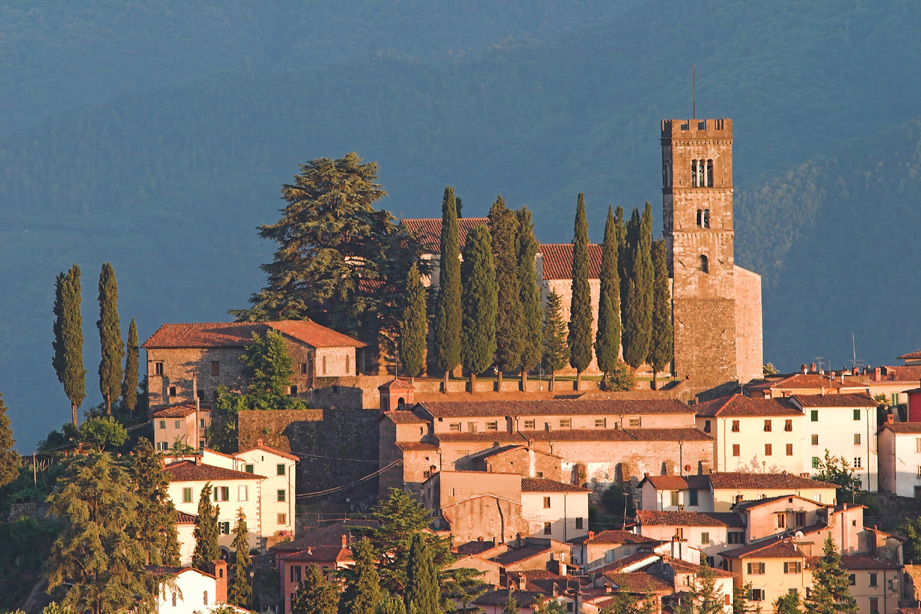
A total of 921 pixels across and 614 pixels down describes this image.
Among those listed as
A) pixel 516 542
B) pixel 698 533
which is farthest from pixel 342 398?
pixel 698 533

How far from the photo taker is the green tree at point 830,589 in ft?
178

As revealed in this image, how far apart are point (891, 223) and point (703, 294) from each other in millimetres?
119369

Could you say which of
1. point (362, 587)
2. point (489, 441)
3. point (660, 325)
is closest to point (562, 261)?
point (660, 325)

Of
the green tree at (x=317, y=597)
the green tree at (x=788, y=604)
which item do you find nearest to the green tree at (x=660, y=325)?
the green tree at (x=788, y=604)

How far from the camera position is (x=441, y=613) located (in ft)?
160

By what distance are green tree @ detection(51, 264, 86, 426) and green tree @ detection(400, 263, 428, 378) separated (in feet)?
38.1

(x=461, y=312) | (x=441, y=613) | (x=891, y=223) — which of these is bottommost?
(x=441, y=613)

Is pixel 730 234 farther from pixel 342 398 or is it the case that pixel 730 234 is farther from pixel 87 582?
pixel 87 582

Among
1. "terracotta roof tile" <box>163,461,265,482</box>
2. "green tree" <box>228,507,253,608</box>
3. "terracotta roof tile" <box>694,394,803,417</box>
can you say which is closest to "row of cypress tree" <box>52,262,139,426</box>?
"terracotta roof tile" <box>163,461,265,482</box>

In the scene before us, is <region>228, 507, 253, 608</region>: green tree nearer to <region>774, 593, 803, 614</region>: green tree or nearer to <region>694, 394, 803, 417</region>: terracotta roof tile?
<region>774, 593, 803, 614</region>: green tree

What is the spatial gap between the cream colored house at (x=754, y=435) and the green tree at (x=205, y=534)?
719 inches

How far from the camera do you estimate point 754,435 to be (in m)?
64.8

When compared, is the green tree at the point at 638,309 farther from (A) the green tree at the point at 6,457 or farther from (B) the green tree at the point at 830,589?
(A) the green tree at the point at 6,457

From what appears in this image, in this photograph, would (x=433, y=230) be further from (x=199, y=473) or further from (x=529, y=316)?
(x=199, y=473)
